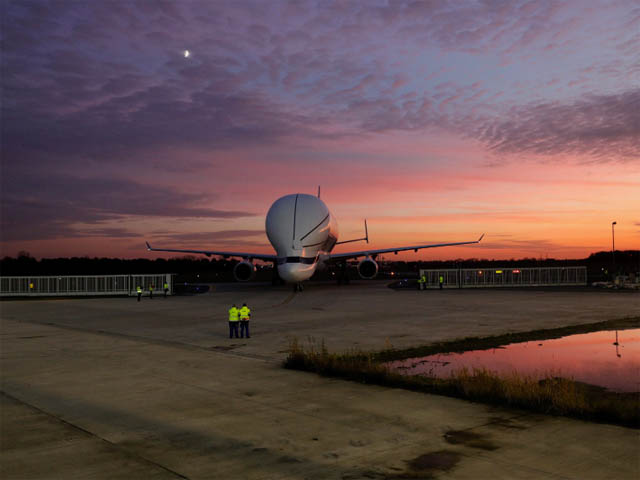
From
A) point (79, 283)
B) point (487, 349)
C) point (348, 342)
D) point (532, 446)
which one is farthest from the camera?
point (79, 283)

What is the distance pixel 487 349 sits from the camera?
46.3 feet

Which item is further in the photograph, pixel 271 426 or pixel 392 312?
pixel 392 312

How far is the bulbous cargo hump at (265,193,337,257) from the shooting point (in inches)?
1510

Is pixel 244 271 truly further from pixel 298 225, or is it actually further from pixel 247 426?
pixel 247 426

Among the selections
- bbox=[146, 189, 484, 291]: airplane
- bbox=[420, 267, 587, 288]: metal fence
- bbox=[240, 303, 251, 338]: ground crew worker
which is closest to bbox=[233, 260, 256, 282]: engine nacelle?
bbox=[146, 189, 484, 291]: airplane

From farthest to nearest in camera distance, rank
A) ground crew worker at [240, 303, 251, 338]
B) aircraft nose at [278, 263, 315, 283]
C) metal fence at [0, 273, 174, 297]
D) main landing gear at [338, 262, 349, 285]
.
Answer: main landing gear at [338, 262, 349, 285] → metal fence at [0, 273, 174, 297] → aircraft nose at [278, 263, 315, 283] → ground crew worker at [240, 303, 251, 338]

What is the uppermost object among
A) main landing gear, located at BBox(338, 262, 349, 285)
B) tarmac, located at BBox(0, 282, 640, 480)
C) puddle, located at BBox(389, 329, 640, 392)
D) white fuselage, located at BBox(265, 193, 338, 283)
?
white fuselage, located at BBox(265, 193, 338, 283)

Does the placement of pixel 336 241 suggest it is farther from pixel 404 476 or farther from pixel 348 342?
pixel 404 476

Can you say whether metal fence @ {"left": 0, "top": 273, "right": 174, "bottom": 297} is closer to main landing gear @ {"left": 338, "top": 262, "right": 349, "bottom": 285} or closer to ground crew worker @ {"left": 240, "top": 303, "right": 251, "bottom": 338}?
main landing gear @ {"left": 338, "top": 262, "right": 349, "bottom": 285}

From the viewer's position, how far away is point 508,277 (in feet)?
160

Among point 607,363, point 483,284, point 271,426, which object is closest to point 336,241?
point 483,284

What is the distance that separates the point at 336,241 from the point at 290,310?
24.9 m

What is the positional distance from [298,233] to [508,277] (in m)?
21.5

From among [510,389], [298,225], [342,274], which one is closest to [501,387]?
[510,389]
